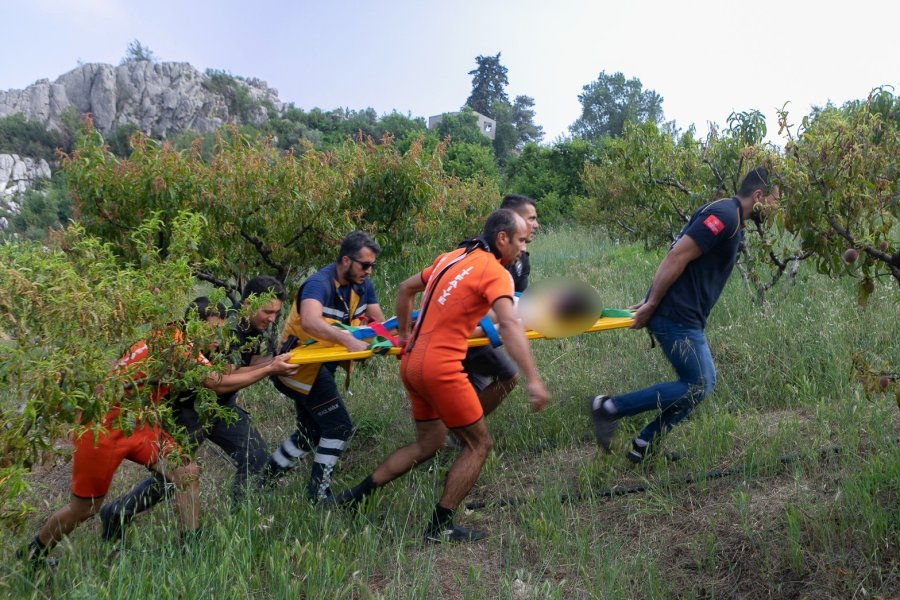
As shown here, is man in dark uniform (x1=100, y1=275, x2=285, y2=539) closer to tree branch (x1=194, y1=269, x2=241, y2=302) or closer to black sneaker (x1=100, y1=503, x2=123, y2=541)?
black sneaker (x1=100, y1=503, x2=123, y2=541)

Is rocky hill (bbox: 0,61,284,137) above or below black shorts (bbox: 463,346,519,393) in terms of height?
above

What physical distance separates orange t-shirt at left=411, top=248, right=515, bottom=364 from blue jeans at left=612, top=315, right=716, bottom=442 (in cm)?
132

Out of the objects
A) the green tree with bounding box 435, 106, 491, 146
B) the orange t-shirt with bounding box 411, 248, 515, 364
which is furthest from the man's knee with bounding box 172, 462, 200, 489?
the green tree with bounding box 435, 106, 491, 146

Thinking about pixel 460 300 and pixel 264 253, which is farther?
pixel 264 253

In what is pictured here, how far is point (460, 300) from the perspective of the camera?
14.2 ft

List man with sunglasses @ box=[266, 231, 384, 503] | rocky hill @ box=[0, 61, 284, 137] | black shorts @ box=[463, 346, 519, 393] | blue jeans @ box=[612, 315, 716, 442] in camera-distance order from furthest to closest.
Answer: rocky hill @ box=[0, 61, 284, 137], black shorts @ box=[463, 346, 519, 393], man with sunglasses @ box=[266, 231, 384, 503], blue jeans @ box=[612, 315, 716, 442]

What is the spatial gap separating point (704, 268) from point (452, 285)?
5.85ft

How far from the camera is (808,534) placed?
3.90m

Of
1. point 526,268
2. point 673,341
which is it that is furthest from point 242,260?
point 673,341

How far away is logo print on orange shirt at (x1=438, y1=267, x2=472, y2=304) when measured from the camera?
4312 millimetres

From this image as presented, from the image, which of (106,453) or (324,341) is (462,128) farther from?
(106,453)

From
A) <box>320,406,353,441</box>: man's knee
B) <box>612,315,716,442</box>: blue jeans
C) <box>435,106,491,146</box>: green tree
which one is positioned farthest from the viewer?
<box>435,106,491,146</box>: green tree

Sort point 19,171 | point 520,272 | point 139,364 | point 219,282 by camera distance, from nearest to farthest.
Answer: point 139,364
point 520,272
point 219,282
point 19,171

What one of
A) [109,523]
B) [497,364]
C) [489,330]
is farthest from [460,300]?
[109,523]
